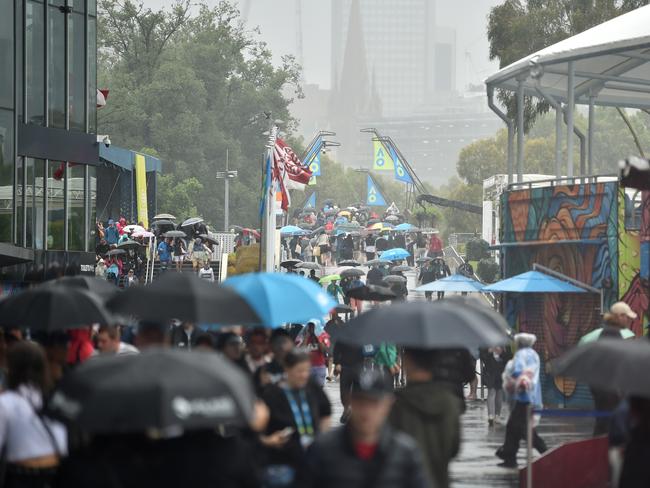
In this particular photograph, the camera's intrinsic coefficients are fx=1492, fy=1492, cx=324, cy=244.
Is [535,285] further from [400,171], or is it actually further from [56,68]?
[400,171]

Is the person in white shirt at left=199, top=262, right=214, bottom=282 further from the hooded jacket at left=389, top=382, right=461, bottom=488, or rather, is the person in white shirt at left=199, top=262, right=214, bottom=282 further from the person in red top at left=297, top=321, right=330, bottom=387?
the hooded jacket at left=389, top=382, right=461, bottom=488

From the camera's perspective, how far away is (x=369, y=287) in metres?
24.6

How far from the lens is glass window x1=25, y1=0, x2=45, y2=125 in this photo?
31.6 m

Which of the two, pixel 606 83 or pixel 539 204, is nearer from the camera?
pixel 539 204

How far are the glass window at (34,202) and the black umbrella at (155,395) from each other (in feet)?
84.1

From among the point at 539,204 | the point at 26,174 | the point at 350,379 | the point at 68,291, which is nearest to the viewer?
the point at 68,291

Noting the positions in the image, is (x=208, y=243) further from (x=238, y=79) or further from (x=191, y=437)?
(x=238, y=79)

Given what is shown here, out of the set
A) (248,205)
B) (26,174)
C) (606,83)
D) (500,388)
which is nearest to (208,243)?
(26,174)

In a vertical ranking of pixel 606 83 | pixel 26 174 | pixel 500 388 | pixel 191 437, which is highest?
pixel 606 83

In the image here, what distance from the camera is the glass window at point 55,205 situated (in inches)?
1316

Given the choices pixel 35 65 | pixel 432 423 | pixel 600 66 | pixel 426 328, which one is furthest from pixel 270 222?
pixel 432 423

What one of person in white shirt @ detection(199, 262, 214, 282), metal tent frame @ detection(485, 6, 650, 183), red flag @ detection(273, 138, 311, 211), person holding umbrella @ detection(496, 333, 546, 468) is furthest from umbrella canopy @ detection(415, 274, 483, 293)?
person in white shirt @ detection(199, 262, 214, 282)

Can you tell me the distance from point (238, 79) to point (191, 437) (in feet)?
326

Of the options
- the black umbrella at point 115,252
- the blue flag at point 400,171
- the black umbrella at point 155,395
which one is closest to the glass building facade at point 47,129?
the black umbrella at point 115,252
